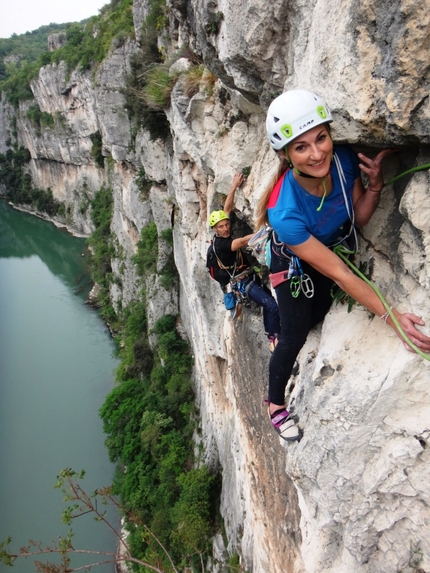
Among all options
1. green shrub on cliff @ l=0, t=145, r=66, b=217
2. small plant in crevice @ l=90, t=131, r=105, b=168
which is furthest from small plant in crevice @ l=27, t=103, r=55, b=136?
small plant in crevice @ l=90, t=131, r=105, b=168

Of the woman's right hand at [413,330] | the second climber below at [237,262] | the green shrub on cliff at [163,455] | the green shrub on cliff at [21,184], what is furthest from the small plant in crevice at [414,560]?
the green shrub on cliff at [21,184]

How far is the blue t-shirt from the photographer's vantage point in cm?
174

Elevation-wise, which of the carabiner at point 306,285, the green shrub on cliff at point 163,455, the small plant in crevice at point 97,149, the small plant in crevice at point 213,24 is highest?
the small plant in crevice at point 97,149

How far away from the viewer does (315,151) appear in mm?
1629

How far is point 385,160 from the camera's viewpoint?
1.86 meters

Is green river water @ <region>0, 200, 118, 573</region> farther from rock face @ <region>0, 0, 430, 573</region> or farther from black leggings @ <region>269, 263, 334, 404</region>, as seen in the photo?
black leggings @ <region>269, 263, 334, 404</region>

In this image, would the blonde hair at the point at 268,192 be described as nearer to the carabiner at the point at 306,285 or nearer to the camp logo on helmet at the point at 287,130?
the camp logo on helmet at the point at 287,130

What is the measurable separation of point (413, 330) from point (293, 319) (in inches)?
26.3

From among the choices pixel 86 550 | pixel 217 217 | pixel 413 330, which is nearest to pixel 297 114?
pixel 413 330

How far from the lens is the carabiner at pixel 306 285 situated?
2051mm

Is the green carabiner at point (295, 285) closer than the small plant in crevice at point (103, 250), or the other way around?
the green carabiner at point (295, 285)

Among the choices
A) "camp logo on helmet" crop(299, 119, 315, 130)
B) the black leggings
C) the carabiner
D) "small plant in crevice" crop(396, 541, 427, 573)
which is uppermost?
"camp logo on helmet" crop(299, 119, 315, 130)

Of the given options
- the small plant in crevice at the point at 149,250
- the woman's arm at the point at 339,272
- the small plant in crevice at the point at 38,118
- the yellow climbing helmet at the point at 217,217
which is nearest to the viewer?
the woman's arm at the point at 339,272

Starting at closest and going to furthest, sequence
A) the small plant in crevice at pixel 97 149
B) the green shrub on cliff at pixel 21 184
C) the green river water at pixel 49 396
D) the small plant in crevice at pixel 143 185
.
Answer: the green river water at pixel 49 396, the small plant in crevice at pixel 143 185, the small plant in crevice at pixel 97 149, the green shrub on cliff at pixel 21 184
